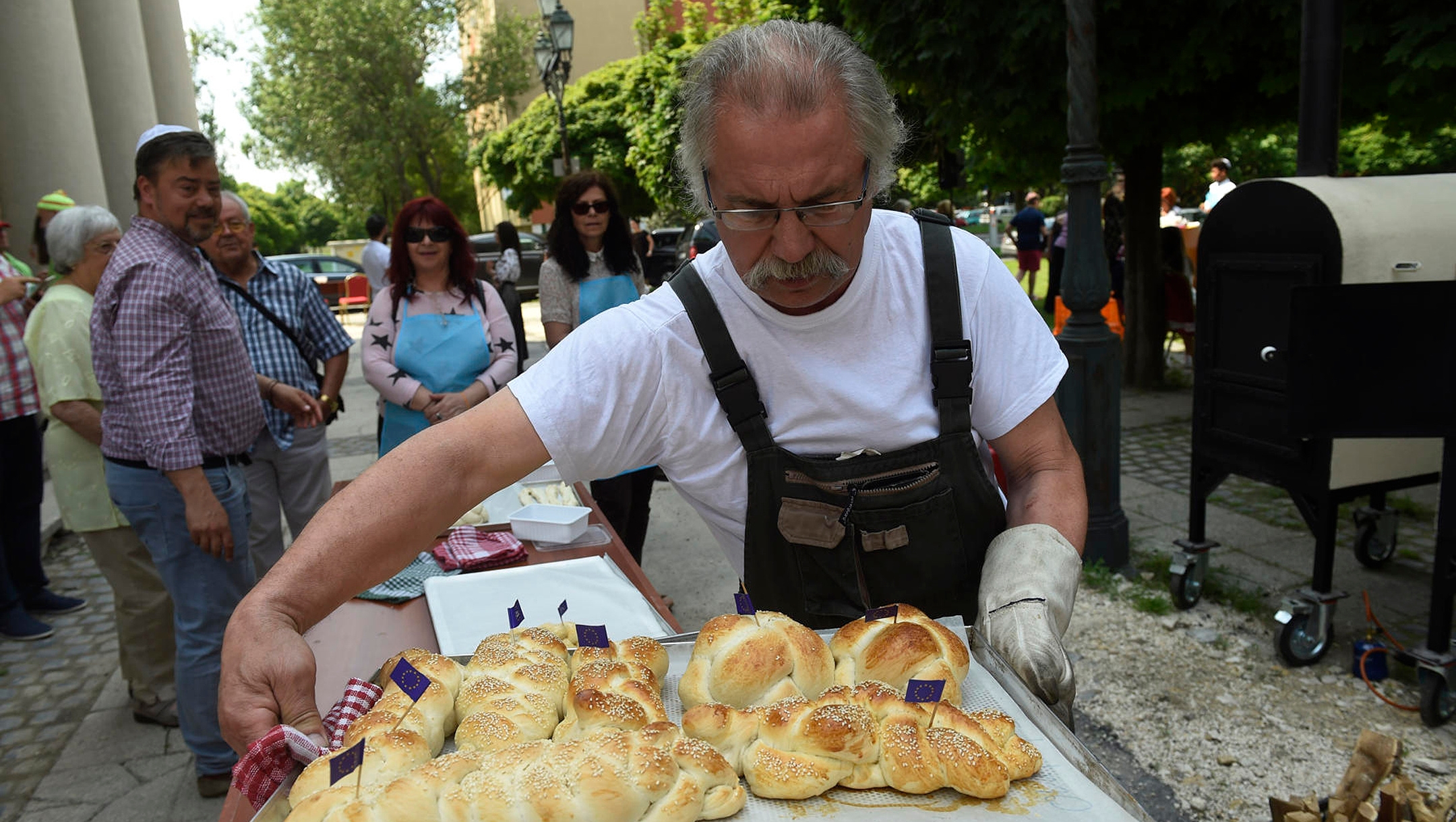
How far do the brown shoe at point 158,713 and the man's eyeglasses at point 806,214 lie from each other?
3.78m

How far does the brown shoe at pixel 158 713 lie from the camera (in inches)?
158

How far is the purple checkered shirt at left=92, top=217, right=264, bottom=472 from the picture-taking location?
3.01 m

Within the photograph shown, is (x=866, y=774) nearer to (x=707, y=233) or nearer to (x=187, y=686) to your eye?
(x=187, y=686)

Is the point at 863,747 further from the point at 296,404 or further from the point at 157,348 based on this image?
the point at 296,404

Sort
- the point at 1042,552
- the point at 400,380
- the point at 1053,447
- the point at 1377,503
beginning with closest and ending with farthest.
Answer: the point at 1042,552 < the point at 1053,447 < the point at 400,380 < the point at 1377,503

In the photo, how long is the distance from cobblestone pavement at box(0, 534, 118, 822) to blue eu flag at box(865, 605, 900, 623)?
3584 millimetres

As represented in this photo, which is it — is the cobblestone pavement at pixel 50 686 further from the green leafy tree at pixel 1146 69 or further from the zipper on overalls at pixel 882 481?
the green leafy tree at pixel 1146 69

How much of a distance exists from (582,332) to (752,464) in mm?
384

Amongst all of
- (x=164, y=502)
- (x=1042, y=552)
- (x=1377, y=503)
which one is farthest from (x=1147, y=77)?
(x=164, y=502)

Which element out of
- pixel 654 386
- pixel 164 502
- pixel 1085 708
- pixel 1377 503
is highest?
pixel 654 386

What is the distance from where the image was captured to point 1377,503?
460 centimetres

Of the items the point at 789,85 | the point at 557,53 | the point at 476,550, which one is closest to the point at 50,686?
the point at 476,550

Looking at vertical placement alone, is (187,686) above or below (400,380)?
below

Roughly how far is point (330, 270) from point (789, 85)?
26.5 meters
